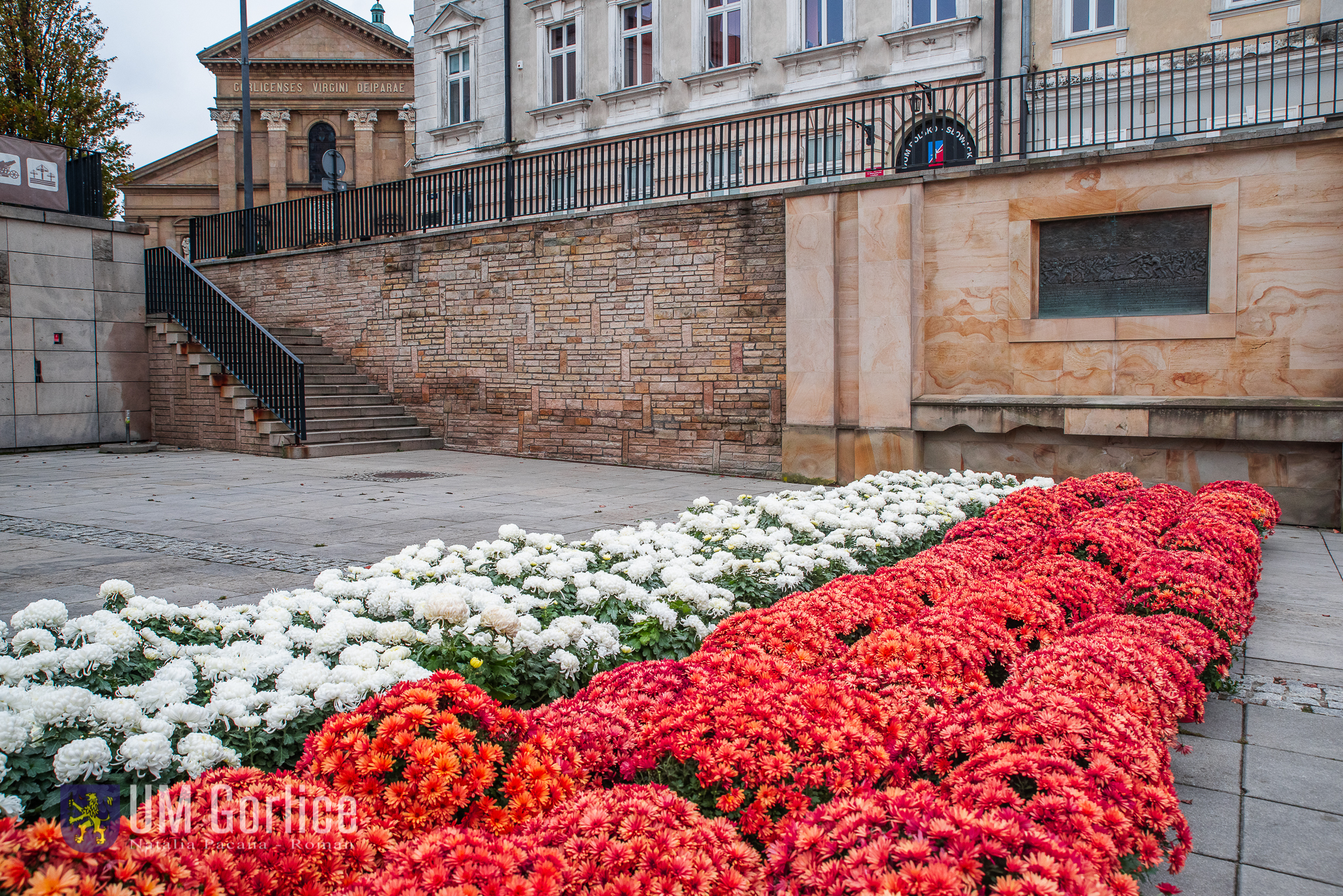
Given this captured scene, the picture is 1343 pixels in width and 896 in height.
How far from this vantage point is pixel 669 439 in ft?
44.2

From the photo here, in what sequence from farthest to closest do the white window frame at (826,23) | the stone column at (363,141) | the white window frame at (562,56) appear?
1. the stone column at (363,141)
2. the white window frame at (562,56)
3. the white window frame at (826,23)

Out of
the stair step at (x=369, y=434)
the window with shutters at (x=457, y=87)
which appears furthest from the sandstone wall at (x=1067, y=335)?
the window with shutters at (x=457, y=87)

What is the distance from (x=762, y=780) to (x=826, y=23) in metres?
18.9

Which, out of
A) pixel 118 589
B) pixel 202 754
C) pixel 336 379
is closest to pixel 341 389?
pixel 336 379

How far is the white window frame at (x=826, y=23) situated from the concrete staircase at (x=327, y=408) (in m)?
10.7

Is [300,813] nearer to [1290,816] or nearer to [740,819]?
[740,819]

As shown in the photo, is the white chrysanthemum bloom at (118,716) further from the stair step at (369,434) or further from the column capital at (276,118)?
the column capital at (276,118)

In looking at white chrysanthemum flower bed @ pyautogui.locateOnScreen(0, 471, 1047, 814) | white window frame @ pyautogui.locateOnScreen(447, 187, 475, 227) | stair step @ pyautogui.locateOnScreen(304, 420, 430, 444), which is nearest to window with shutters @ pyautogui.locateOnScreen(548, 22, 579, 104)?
white window frame @ pyautogui.locateOnScreen(447, 187, 475, 227)

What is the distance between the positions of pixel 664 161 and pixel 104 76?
2116 centimetres

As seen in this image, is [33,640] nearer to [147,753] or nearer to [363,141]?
[147,753]

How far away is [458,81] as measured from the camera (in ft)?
79.3

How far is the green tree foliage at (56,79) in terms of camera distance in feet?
81.3

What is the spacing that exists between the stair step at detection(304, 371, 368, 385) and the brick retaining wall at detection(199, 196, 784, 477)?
200mm

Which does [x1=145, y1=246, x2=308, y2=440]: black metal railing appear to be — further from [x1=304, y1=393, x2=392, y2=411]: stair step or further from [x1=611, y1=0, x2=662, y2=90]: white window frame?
[x1=611, y1=0, x2=662, y2=90]: white window frame
